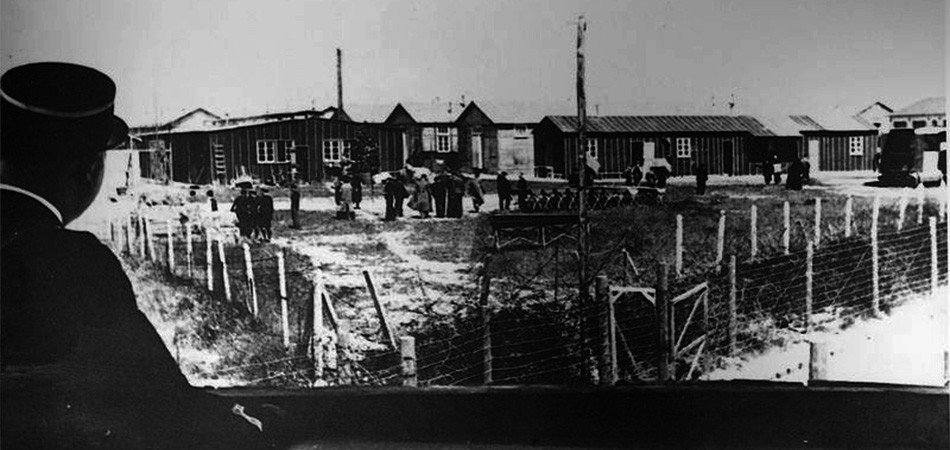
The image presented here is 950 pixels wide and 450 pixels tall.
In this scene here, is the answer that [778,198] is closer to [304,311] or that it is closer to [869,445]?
[869,445]

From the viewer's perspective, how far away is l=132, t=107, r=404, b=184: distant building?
498cm

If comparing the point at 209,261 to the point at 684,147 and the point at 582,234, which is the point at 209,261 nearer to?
the point at 582,234

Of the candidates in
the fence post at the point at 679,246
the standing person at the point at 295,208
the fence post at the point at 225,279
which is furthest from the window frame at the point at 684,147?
the fence post at the point at 225,279

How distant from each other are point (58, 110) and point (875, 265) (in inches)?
154

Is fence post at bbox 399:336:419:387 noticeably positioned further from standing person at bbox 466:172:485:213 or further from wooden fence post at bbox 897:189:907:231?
wooden fence post at bbox 897:189:907:231

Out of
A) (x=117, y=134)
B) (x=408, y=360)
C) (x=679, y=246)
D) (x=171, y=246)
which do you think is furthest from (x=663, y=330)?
(x=117, y=134)

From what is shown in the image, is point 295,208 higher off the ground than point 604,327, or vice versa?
point 295,208

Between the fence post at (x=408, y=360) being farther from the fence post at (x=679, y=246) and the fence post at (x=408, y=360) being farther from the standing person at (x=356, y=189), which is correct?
the fence post at (x=679, y=246)

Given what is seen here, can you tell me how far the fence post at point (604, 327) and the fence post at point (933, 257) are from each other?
155 centimetres

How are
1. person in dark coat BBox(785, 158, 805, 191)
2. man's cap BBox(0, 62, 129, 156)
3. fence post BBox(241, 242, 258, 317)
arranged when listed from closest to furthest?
man's cap BBox(0, 62, 129, 156) → fence post BBox(241, 242, 258, 317) → person in dark coat BBox(785, 158, 805, 191)

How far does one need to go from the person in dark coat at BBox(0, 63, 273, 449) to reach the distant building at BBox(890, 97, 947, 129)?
3264mm

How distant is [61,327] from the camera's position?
192 inches

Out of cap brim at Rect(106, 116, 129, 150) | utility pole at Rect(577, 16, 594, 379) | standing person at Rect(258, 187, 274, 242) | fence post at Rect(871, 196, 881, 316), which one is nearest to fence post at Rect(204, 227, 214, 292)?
standing person at Rect(258, 187, 274, 242)

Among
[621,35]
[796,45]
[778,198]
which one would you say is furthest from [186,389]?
[796,45]
